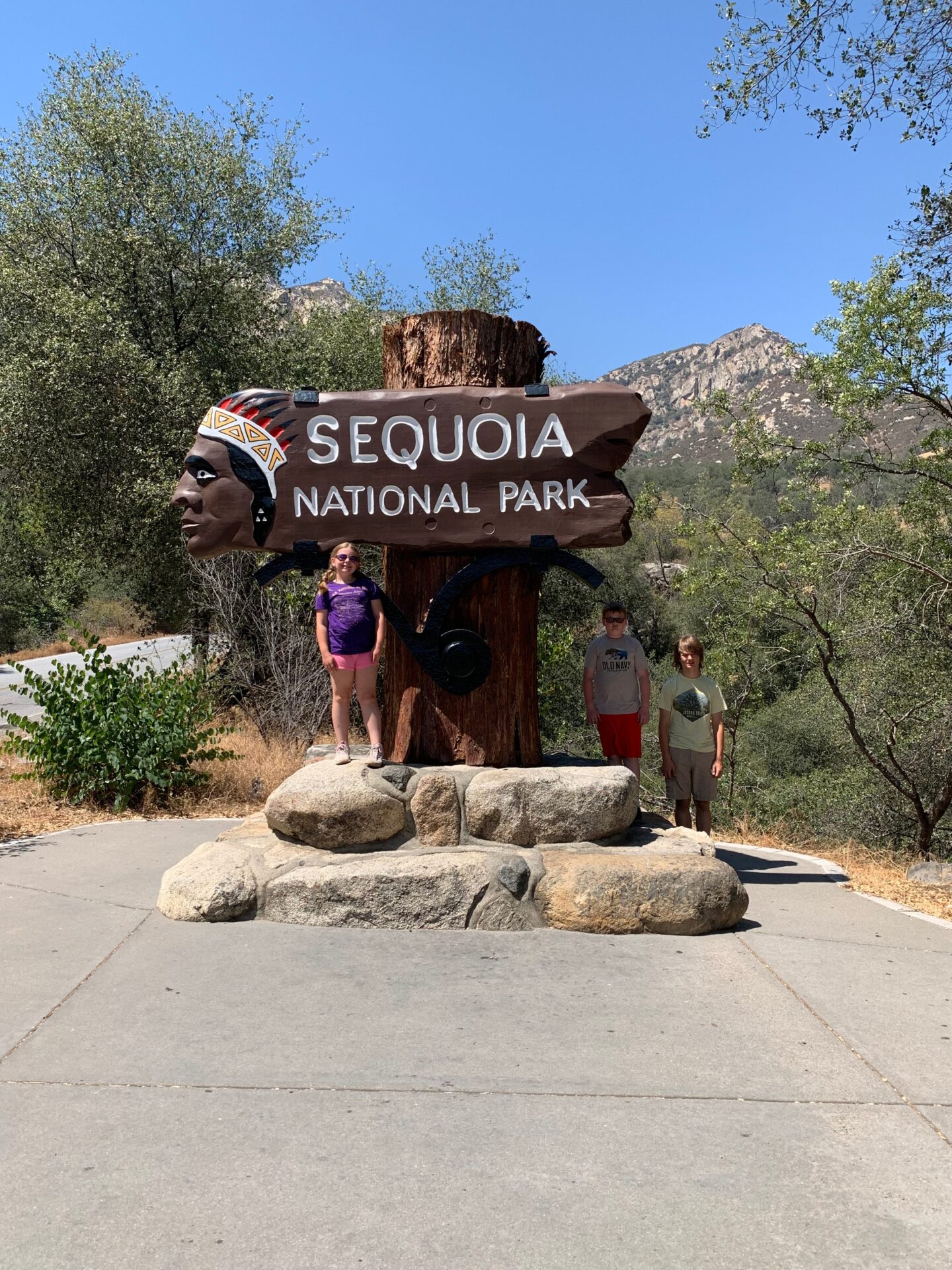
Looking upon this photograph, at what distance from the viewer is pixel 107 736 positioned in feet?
26.9

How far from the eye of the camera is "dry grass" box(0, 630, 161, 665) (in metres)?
30.7

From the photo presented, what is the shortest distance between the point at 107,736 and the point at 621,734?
419cm

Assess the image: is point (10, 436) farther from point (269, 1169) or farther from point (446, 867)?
point (269, 1169)

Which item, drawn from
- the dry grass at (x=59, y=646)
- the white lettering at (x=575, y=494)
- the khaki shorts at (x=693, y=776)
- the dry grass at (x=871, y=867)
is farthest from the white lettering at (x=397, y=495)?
the dry grass at (x=59, y=646)

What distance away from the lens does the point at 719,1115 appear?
3.14 m

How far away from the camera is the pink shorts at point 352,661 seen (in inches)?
229

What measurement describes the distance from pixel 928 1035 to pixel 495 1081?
1702 mm

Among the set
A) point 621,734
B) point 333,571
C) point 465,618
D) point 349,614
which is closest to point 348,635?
point 349,614

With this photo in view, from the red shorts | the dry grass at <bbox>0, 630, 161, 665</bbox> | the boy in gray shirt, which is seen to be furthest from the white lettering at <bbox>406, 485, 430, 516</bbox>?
the dry grass at <bbox>0, 630, 161, 665</bbox>

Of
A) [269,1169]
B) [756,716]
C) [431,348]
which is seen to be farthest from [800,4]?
[756,716]

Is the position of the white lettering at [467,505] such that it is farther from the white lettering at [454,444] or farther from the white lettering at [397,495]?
the white lettering at [397,495]

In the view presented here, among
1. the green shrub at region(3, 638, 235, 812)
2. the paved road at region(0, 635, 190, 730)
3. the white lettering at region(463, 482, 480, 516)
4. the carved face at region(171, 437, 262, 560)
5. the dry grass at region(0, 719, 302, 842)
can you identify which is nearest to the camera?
the white lettering at region(463, 482, 480, 516)

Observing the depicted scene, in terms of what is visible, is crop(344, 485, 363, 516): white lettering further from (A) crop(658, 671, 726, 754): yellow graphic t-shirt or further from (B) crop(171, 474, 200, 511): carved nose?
(A) crop(658, 671, 726, 754): yellow graphic t-shirt

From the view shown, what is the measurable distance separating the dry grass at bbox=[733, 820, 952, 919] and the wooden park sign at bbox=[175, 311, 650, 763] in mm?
2406
